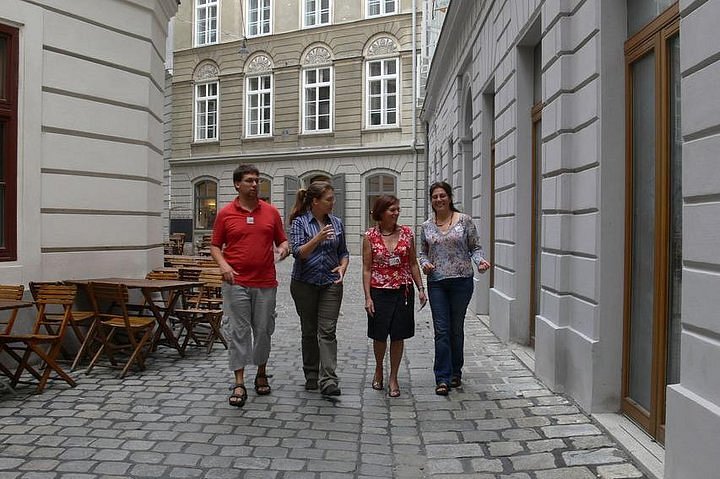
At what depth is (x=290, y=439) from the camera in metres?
4.48

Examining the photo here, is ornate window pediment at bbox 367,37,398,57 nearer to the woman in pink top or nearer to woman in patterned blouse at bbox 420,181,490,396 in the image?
woman in patterned blouse at bbox 420,181,490,396

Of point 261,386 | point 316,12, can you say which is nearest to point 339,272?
point 261,386

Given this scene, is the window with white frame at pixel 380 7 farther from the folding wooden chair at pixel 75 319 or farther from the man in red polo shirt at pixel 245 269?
the man in red polo shirt at pixel 245 269

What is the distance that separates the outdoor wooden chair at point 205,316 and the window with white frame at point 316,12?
73.0ft

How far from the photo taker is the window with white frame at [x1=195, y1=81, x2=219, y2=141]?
104ft

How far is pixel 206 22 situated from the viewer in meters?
31.8

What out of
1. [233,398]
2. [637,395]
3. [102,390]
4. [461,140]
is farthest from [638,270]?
[461,140]

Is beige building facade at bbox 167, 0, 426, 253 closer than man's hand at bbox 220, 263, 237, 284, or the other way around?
man's hand at bbox 220, 263, 237, 284

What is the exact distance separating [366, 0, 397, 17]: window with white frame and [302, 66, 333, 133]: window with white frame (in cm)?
282

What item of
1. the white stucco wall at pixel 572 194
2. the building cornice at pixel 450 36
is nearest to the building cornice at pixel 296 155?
the building cornice at pixel 450 36

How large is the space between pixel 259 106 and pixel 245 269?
26.3m

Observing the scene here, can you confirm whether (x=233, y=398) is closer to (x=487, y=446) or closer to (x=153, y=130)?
(x=487, y=446)

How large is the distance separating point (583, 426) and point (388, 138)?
2360 cm

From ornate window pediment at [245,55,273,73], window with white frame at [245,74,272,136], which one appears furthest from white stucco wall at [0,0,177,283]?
ornate window pediment at [245,55,273,73]
